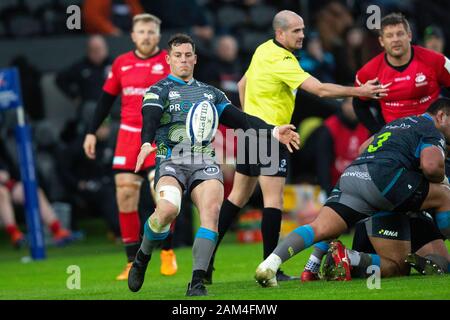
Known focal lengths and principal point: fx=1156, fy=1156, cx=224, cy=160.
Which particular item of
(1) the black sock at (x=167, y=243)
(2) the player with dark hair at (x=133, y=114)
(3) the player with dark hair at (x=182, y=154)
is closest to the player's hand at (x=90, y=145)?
(2) the player with dark hair at (x=133, y=114)

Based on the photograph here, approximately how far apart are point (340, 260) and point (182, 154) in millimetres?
1629

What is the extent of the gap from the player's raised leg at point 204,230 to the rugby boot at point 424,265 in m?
1.87

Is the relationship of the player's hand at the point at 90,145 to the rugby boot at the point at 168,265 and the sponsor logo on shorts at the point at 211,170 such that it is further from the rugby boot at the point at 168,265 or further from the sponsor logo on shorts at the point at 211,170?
the sponsor logo on shorts at the point at 211,170

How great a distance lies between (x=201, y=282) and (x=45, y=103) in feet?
34.7

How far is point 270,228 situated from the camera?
35.2 ft

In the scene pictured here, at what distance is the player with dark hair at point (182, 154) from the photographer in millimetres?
9102

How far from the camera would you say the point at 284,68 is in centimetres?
1048

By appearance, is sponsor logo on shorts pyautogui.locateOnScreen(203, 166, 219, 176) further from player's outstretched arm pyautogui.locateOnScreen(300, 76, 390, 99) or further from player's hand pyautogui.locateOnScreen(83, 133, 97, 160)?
player's hand pyautogui.locateOnScreen(83, 133, 97, 160)

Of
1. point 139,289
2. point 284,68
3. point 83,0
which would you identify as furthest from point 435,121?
point 83,0

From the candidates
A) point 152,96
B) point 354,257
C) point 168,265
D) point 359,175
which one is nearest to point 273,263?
point 354,257

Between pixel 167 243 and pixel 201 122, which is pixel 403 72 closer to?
pixel 201 122

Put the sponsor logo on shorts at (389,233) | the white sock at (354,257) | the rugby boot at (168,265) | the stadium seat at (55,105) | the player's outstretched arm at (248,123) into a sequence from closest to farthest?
the player's outstretched arm at (248,123), the white sock at (354,257), the sponsor logo on shorts at (389,233), the rugby boot at (168,265), the stadium seat at (55,105)

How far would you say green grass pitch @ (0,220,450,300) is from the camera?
8.79 m

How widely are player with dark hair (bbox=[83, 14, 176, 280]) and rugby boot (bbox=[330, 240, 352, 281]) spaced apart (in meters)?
2.60
